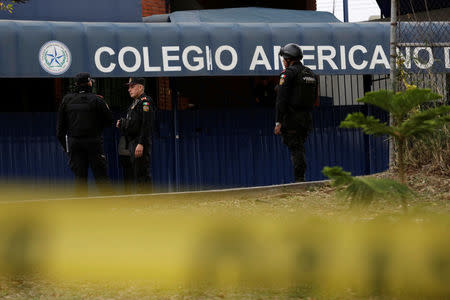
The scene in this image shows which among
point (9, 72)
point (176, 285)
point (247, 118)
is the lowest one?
point (176, 285)

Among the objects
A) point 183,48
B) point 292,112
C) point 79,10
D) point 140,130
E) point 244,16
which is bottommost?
point 140,130

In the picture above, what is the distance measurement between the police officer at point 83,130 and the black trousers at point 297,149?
2.32 meters

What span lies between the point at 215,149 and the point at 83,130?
168 inches

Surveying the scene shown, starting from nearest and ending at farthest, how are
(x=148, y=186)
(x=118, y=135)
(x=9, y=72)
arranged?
(x=148, y=186)
(x=9, y=72)
(x=118, y=135)

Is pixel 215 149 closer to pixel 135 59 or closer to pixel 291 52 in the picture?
pixel 135 59

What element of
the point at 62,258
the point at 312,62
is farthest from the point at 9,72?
the point at 62,258

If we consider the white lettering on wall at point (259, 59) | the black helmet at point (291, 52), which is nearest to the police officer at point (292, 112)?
the black helmet at point (291, 52)

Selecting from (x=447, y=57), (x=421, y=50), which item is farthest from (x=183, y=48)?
(x=447, y=57)

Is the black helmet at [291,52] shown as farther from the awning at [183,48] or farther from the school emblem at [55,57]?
the school emblem at [55,57]

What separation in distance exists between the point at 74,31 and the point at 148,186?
3.82 meters

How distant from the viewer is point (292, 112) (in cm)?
908

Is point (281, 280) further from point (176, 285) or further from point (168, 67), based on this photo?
point (168, 67)

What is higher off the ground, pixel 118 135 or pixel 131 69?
pixel 131 69

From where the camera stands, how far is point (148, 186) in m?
9.96
